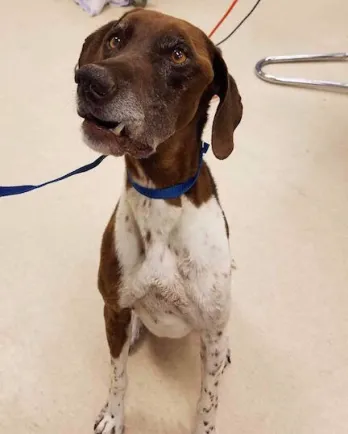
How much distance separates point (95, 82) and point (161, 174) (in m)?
0.31

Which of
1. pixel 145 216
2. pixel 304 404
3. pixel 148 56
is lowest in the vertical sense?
pixel 304 404

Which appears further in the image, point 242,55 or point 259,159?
point 242,55

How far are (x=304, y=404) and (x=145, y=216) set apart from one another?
0.79 metres

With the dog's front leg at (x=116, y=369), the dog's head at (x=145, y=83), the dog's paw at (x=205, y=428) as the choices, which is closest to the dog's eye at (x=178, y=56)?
the dog's head at (x=145, y=83)

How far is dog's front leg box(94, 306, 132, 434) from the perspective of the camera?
1.57 m

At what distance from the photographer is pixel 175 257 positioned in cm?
141

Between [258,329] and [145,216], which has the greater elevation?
[145,216]

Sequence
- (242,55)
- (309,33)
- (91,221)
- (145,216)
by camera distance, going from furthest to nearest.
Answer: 1. (309,33)
2. (242,55)
3. (91,221)
4. (145,216)

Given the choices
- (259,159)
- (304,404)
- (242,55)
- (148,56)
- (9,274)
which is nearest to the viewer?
(148,56)

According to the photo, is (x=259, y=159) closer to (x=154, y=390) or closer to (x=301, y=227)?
(x=301, y=227)

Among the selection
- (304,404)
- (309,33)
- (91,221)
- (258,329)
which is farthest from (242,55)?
(304,404)

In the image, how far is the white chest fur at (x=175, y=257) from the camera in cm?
138

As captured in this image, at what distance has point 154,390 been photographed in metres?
1.80

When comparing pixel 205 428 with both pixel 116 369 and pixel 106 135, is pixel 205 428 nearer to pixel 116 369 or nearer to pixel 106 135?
pixel 116 369
